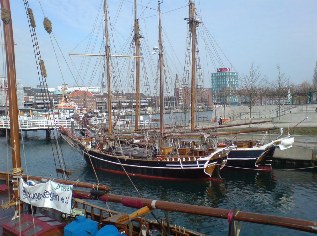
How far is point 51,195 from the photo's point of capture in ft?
28.5

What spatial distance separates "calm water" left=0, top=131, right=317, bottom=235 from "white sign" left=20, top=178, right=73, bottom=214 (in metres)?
7.58

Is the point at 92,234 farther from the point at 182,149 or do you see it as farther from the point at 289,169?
the point at 289,169

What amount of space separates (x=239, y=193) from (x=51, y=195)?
17.2 m

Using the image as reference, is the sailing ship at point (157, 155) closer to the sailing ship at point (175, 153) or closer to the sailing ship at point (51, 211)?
the sailing ship at point (175, 153)

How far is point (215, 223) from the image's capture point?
1717 cm

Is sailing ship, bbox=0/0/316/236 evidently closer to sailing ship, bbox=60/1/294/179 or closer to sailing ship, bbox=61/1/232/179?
sailing ship, bbox=61/1/232/179

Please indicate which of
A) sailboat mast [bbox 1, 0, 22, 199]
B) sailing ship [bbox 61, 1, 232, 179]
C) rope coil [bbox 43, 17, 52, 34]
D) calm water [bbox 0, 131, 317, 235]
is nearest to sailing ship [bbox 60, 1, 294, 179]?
sailing ship [bbox 61, 1, 232, 179]

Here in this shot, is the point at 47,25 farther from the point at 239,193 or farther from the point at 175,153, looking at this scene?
the point at 175,153

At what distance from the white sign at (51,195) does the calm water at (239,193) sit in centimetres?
758

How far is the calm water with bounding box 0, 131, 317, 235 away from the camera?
1727 centimetres

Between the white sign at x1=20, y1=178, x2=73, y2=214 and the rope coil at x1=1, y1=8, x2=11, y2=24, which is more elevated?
the rope coil at x1=1, y1=8, x2=11, y2=24

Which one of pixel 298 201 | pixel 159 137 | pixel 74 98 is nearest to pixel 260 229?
pixel 298 201

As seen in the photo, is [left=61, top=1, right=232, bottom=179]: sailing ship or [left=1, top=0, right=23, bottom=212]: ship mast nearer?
[left=1, top=0, right=23, bottom=212]: ship mast

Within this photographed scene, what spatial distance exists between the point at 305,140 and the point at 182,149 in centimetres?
1208
